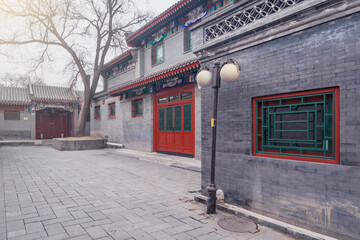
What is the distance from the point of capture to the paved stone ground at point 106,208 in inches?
123

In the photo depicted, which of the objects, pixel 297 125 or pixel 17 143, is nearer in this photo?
pixel 297 125

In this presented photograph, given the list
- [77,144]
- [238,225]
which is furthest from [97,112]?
[238,225]

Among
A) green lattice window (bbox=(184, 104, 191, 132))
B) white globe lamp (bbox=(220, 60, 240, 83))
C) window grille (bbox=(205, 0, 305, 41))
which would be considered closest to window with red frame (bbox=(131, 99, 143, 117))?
green lattice window (bbox=(184, 104, 191, 132))

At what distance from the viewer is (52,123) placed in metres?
21.8

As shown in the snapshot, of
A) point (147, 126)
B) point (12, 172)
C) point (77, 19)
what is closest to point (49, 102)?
point (77, 19)

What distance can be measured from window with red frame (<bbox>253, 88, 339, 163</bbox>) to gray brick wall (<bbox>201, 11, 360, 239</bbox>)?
106 millimetres

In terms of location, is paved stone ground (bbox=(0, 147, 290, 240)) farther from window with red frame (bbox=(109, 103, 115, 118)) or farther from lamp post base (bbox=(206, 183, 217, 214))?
window with red frame (bbox=(109, 103, 115, 118))

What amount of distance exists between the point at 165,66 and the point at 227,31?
6909 mm

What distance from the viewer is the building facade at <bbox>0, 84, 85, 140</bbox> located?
1947 centimetres

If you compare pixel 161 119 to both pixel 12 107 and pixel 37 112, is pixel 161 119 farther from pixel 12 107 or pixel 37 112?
pixel 12 107

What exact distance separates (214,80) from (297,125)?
1433 millimetres

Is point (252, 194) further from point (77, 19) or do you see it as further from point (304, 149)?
point (77, 19)

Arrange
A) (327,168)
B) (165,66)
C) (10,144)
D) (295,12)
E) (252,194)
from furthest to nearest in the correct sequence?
(10,144)
(165,66)
(252,194)
(295,12)
(327,168)

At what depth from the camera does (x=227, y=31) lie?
4.14 metres
